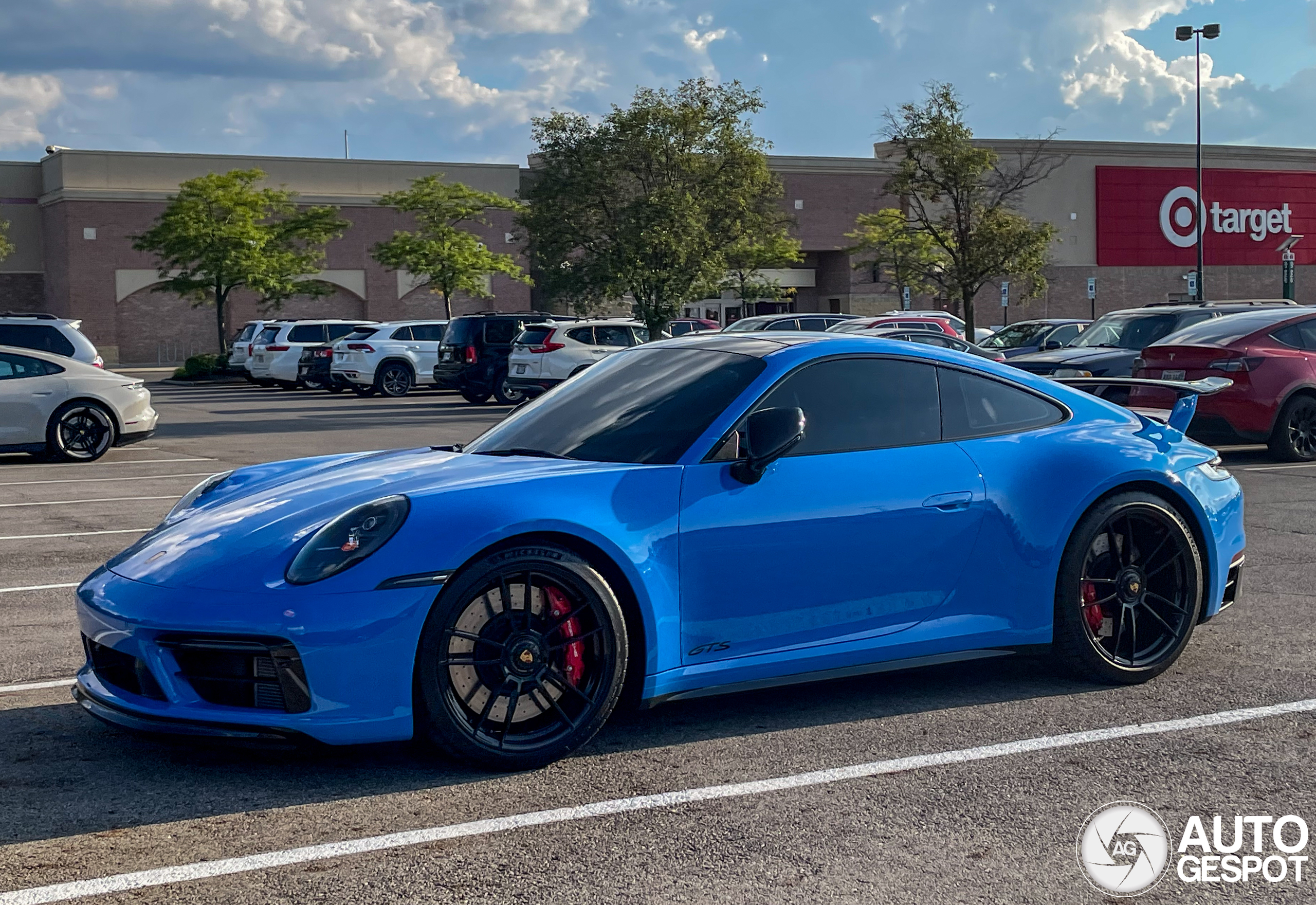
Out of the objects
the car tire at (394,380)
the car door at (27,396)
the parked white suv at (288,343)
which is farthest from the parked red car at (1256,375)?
the parked white suv at (288,343)

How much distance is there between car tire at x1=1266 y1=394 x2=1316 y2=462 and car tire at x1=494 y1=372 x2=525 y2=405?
14.8 meters

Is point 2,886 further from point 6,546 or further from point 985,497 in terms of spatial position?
point 6,546

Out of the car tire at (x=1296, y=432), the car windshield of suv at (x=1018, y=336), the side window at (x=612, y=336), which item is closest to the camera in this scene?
the car tire at (x=1296, y=432)

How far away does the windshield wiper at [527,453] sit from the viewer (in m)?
5.05

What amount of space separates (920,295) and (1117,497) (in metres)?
59.3

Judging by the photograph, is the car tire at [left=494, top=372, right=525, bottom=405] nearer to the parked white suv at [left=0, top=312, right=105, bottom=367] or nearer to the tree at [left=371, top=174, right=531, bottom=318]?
the parked white suv at [left=0, top=312, right=105, bottom=367]

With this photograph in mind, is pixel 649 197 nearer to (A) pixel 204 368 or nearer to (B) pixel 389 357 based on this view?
(B) pixel 389 357

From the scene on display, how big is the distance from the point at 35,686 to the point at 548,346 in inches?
777

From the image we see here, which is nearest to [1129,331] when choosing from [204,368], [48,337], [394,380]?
[48,337]

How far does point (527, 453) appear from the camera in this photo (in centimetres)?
518

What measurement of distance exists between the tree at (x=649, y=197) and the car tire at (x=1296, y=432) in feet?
57.2

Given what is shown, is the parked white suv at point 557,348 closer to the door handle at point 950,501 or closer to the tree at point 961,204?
the tree at point 961,204

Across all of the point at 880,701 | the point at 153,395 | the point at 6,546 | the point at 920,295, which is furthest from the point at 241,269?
the point at 880,701

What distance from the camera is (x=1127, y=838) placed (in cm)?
394
